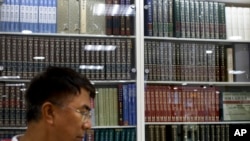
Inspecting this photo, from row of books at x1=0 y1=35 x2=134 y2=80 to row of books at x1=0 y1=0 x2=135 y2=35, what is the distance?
7 centimetres

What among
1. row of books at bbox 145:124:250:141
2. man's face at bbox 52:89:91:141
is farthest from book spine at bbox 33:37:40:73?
man's face at bbox 52:89:91:141

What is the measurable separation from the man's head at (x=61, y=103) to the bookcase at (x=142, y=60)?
4.78ft

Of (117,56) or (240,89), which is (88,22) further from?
(240,89)

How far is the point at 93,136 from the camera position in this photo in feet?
9.71

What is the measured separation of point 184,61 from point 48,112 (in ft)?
6.13

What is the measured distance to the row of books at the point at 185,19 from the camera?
3.09 meters

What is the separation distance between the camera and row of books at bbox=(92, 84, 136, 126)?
2973 millimetres

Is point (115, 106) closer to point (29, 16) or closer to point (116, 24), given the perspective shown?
point (116, 24)

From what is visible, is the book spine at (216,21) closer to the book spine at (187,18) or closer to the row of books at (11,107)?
the book spine at (187,18)

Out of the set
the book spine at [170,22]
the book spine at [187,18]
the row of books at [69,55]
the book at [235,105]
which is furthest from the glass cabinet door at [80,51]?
the book at [235,105]

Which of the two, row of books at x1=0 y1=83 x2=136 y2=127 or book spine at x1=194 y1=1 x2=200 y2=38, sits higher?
book spine at x1=194 y1=1 x2=200 y2=38

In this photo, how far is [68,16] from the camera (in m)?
2.98

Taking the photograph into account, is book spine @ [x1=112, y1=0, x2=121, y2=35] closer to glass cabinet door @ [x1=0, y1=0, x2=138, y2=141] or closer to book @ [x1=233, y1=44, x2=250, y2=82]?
glass cabinet door @ [x1=0, y1=0, x2=138, y2=141]

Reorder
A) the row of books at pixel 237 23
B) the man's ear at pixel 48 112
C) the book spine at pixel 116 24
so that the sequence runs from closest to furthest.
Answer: the man's ear at pixel 48 112
the book spine at pixel 116 24
the row of books at pixel 237 23
